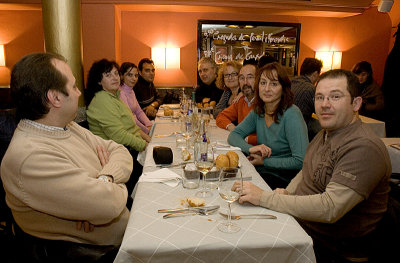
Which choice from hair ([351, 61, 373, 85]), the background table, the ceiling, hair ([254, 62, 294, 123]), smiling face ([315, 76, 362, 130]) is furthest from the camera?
the ceiling

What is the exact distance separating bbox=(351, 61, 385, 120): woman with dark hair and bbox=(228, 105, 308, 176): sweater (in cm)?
347

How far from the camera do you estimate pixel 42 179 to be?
1104 millimetres

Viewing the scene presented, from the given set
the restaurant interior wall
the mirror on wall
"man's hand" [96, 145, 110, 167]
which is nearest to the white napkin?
"man's hand" [96, 145, 110, 167]

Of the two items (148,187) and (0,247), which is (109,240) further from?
(0,247)

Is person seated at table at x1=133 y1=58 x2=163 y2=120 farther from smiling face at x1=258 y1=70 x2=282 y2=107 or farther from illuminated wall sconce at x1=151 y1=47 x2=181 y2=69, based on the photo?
smiling face at x1=258 y1=70 x2=282 y2=107

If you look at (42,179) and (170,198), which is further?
(170,198)

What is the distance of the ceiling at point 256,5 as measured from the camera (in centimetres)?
541

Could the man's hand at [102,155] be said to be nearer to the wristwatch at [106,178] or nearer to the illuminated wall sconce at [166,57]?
the wristwatch at [106,178]

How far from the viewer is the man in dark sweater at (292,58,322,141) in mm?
3711

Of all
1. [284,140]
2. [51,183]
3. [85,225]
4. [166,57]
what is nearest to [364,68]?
[284,140]

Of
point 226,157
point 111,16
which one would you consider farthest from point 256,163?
point 111,16

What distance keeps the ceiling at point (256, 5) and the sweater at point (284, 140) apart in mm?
3822

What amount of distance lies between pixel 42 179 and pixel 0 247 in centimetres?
68

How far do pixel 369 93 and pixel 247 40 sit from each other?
2.67 meters
